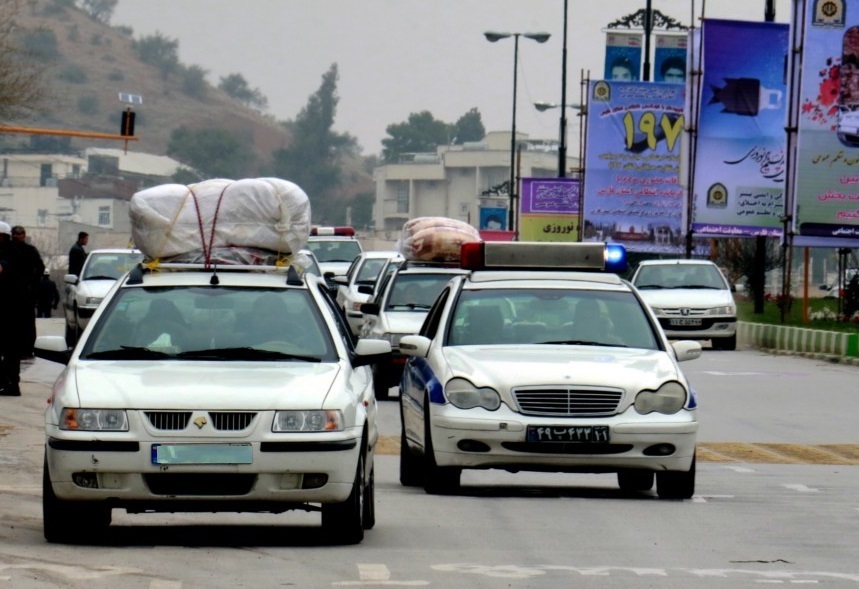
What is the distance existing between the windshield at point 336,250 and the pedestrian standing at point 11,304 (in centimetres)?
2372

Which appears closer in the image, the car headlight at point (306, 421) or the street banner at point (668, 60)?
the car headlight at point (306, 421)

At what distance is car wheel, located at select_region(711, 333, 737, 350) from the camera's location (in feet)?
128

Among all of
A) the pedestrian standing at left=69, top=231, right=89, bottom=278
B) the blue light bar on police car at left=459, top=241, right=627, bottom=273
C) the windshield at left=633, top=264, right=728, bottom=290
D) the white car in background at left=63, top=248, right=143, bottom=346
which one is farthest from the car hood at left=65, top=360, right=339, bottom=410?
the windshield at left=633, top=264, right=728, bottom=290

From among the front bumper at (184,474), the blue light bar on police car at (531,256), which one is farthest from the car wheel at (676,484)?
the front bumper at (184,474)

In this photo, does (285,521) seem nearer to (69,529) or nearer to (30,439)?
(69,529)

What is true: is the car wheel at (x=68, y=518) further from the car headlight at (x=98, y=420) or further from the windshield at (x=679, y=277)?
the windshield at (x=679, y=277)

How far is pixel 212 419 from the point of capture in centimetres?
984

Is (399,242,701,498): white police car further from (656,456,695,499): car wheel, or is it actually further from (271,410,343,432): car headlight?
(271,410,343,432): car headlight

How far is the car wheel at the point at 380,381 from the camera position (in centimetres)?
2341

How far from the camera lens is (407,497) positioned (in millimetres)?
13250

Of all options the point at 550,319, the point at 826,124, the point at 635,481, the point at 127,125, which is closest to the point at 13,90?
the point at 127,125

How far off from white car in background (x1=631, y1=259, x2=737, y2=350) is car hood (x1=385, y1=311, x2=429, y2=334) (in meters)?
14.1

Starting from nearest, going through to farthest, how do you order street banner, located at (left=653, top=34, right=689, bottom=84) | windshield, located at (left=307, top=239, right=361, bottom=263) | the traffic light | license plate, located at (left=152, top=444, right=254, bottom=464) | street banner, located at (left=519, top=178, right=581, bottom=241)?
license plate, located at (left=152, top=444, right=254, bottom=464), windshield, located at (left=307, top=239, right=361, bottom=263), the traffic light, street banner, located at (left=653, top=34, right=689, bottom=84), street banner, located at (left=519, top=178, right=581, bottom=241)

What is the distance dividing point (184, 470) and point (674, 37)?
53022 mm
